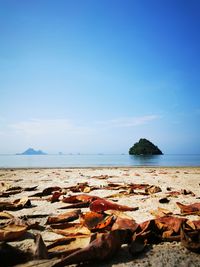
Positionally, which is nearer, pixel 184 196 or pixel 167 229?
pixel 167 229

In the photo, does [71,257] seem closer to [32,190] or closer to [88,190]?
[88,190]

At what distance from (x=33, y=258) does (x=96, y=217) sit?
2.74 ft

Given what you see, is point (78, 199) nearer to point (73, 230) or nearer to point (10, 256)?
point (73, 230)

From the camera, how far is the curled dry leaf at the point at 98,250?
121 cm

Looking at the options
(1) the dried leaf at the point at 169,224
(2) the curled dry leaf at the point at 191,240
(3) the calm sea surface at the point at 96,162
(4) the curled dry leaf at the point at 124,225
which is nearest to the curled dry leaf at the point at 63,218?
(4) the curled dry leaf at the point at 124,225

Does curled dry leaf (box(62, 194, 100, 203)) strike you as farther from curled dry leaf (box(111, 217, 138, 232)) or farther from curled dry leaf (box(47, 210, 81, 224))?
curled dry leaf (box(111, 217, 138, 232))

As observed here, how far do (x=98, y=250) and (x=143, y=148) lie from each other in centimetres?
8945

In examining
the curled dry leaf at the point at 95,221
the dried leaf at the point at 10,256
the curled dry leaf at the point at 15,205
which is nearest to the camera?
the dried leaf at the point at 10,256

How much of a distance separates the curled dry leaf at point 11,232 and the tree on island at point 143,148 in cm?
8823

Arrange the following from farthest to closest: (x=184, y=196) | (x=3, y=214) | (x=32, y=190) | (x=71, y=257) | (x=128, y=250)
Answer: (x=32, y=190) → (x=184, y=196) → (x=3, y=214) → (x=128, y=250) → (x=71, y=257)

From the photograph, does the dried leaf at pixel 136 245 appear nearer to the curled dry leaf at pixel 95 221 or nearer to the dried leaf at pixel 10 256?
the curled dry leaf at pixel 95 221

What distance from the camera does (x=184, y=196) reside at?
3.82m

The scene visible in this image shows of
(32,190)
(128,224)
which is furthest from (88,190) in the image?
(128,224)

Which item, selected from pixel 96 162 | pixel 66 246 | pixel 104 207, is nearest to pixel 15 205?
pixel 104 207
